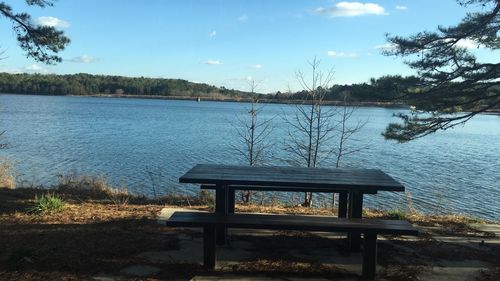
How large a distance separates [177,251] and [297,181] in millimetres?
1482

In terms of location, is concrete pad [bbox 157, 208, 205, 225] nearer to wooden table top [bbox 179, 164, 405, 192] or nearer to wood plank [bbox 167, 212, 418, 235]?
wooden table top [bbox 179, 164, 405, 192]

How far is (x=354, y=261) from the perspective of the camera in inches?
197

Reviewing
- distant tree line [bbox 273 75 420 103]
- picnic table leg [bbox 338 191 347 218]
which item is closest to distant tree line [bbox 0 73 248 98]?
distant tree line [bbox 273 75 420 103]

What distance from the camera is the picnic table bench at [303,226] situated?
4.36 metres

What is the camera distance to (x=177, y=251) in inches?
204

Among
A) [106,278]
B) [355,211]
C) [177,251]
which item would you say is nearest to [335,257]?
[355,211]

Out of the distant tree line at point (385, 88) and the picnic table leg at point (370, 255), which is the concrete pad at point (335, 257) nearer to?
the picnic table leg at point (370, 255)

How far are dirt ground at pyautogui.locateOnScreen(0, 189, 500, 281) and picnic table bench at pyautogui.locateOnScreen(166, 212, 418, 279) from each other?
184mm

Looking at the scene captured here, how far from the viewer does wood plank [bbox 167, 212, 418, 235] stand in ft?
14.3

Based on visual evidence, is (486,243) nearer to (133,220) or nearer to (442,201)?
(133,220)

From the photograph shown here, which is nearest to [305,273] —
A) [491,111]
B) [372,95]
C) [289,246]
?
[289,246]

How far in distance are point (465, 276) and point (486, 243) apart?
63.3 inches

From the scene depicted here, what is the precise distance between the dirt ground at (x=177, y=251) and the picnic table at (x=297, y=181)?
0.48 meters

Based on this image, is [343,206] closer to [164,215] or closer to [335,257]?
[335,257]
